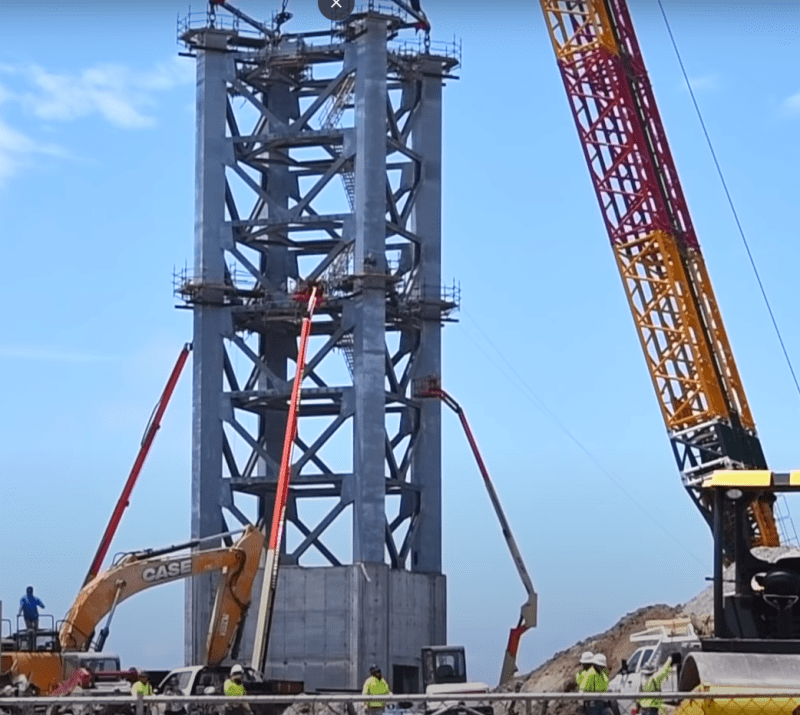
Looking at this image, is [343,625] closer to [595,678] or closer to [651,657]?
[651,657]

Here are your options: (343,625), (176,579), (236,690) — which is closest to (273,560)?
(176,579)

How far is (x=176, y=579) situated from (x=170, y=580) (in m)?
0.26

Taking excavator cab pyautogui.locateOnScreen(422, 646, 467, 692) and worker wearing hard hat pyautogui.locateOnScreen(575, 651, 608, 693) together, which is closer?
worker wearing hard hat pyautogui.locateOnScreen(575, 651, 608, 693)

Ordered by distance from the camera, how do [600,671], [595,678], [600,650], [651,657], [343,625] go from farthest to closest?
1. [343,625]
2. [600,650]
3. [651,657]
4. [600,671]
5. [595,678]

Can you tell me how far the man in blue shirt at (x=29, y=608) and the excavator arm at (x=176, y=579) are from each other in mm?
1008

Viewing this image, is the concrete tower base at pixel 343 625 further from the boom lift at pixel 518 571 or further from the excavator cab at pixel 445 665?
the excavator cab at pixel 445 665

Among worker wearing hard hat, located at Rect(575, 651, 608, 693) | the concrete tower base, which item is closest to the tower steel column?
the concrete tower base

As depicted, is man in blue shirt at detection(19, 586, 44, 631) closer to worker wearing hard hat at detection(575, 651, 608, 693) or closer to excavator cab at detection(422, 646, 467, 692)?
excavator cab at detection(422, 646, 467, 692)

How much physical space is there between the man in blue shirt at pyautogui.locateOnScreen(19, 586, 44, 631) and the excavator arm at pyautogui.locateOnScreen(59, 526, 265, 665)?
1008 mm

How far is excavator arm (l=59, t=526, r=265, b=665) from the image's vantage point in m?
47.5

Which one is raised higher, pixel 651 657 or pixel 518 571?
pixel 518 571

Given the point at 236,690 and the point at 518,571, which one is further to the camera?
the point at 518,571

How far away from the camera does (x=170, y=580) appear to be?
168 feet

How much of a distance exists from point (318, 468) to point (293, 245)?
10185 mm
